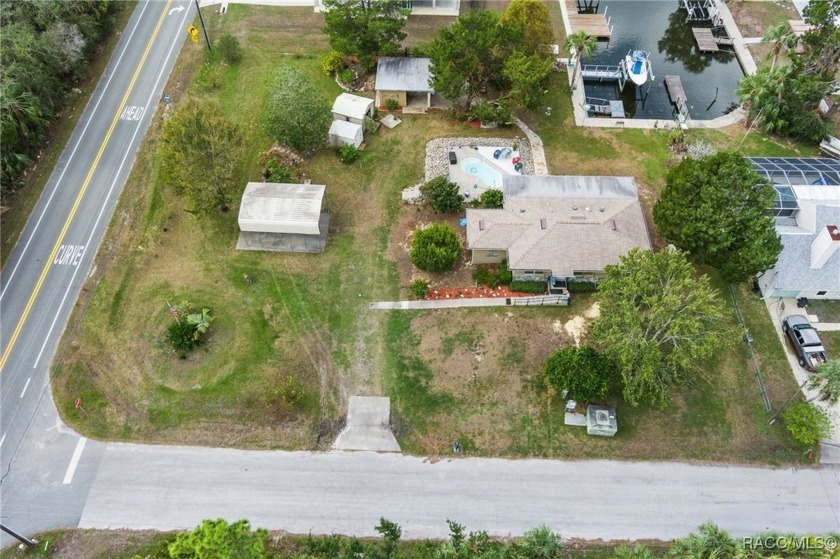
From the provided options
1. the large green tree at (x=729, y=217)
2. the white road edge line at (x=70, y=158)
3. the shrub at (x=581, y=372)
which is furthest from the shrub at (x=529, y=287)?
the white road edge line at (x=70, y=158)

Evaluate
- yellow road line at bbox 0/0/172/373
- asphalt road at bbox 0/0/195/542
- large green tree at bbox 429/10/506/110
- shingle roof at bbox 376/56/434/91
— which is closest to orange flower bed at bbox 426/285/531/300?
large green tree at bbox 429/10/506/110

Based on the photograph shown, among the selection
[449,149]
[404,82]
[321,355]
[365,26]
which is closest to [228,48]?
[365,26]

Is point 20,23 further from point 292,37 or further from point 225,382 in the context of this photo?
point 225,382

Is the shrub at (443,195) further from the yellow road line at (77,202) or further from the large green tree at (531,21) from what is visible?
the yellow road line at (77,202)

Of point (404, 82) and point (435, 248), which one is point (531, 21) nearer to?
point (404, 82)

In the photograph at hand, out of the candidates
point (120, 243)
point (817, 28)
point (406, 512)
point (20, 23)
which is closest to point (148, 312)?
point (120, 243)

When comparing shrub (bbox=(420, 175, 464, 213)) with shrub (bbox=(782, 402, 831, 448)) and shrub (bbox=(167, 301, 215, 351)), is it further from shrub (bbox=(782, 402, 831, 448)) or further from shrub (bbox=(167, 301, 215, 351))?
shrub (bbox=(782, 402, 831, 448))
